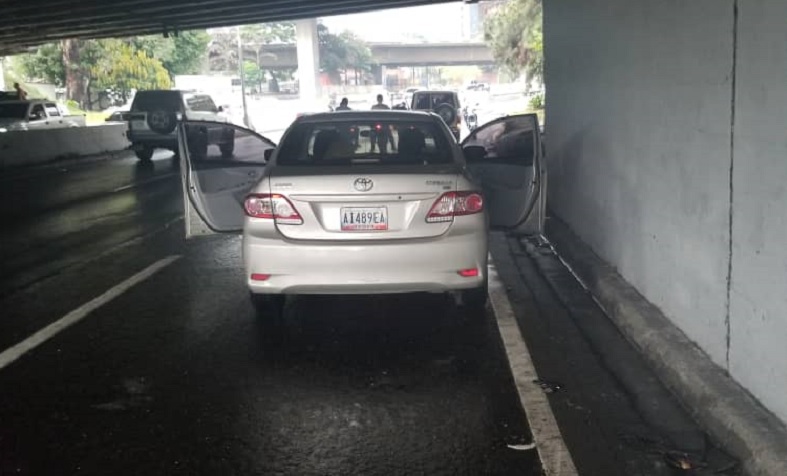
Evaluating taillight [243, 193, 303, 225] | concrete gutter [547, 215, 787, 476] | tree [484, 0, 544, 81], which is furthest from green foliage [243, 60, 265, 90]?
concrete gutter [547, 215, 787, 476]

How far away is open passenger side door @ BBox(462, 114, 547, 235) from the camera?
7.10 meters

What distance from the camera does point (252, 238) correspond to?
5.43 meters

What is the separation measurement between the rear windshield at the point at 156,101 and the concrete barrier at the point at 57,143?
2.90m

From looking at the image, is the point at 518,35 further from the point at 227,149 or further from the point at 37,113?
the point at 227,149

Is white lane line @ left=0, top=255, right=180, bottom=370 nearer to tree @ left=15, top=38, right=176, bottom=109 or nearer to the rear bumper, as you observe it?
the rear bumper

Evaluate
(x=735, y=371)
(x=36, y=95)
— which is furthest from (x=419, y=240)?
(x=36, y=95)

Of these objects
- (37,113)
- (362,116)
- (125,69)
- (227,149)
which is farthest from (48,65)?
(362,116)

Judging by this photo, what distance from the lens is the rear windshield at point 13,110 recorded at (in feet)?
78.3

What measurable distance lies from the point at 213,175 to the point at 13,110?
19.7 meters

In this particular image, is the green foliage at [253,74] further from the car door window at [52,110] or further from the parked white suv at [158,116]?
the parked white suv at [158,116]

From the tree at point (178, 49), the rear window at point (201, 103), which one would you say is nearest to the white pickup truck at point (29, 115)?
the rear window at point (201, 103)

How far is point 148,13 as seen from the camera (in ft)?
75.8

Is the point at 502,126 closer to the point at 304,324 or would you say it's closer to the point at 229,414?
the point at 304,324

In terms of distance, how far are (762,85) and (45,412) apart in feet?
13.3
